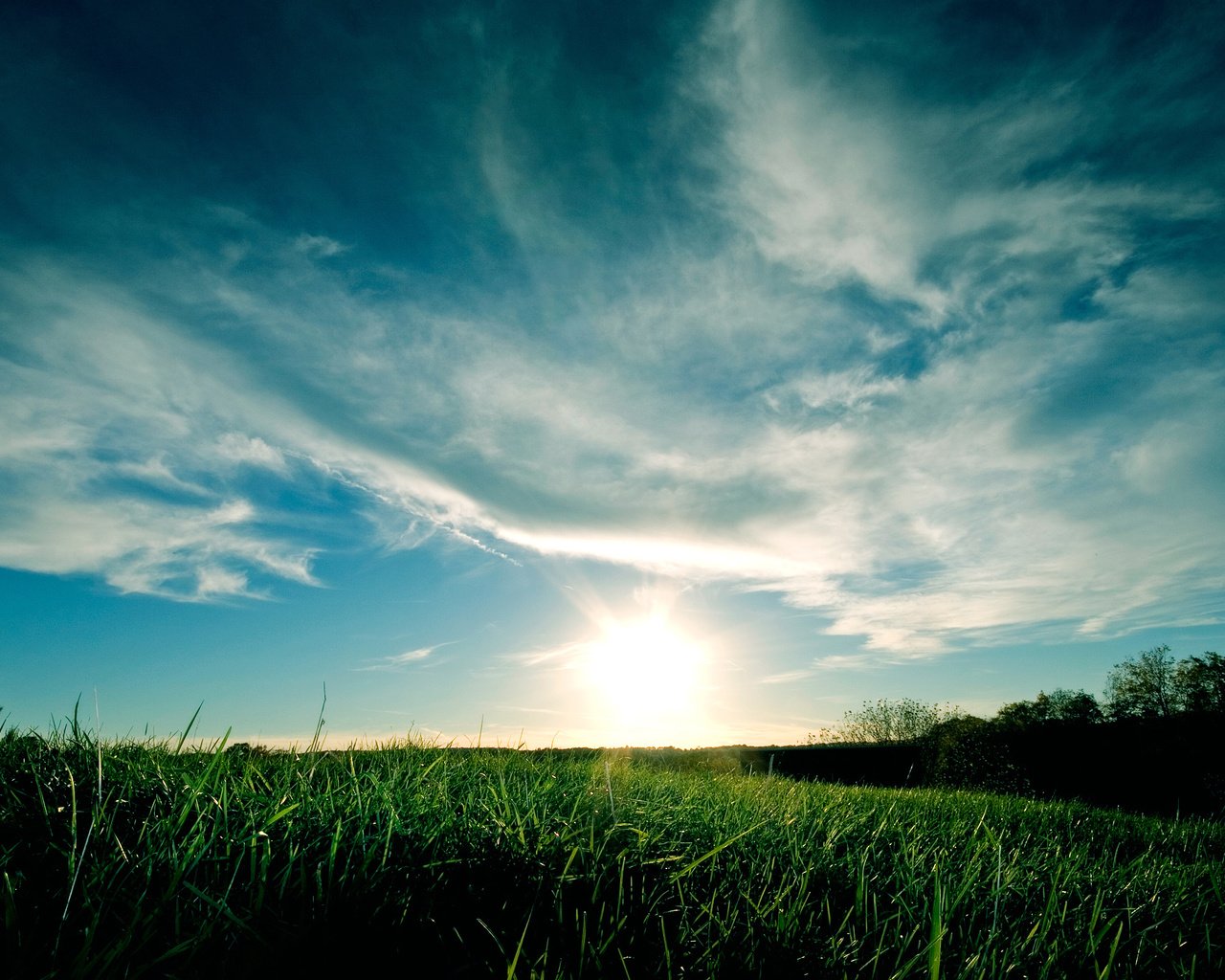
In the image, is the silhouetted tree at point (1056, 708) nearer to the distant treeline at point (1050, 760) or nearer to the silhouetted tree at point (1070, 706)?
the silhouetted tree at point (1070, 706)

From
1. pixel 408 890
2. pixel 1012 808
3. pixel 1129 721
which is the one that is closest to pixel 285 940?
pixel 408 890

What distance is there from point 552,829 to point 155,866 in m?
1.43

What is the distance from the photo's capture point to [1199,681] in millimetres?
33000

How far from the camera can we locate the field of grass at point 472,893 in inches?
53.2

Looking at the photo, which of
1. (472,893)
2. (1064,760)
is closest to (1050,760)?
(1064,760)

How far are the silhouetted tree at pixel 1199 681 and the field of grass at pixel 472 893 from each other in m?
35.6

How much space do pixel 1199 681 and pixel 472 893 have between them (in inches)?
1785

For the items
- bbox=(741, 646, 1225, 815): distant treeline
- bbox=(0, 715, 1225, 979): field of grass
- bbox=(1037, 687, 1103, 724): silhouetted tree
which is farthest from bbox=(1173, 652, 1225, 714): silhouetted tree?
bbox=(0, 715, 1225, 979): field of grass

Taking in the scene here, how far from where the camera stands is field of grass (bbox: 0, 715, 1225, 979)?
135cm

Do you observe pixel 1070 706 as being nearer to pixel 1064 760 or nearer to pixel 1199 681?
pixel 1199 681

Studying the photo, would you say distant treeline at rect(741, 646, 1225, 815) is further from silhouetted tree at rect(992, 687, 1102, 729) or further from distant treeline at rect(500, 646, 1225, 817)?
silhouetted tree at rect(992, 687, 1102, 729)

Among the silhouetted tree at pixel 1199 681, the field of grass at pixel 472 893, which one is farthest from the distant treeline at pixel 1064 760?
the silhouetted tree at pixel 1199 681

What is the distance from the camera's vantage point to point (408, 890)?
1673 mm

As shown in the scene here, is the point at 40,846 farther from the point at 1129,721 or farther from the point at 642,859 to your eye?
the point at 1129,721
